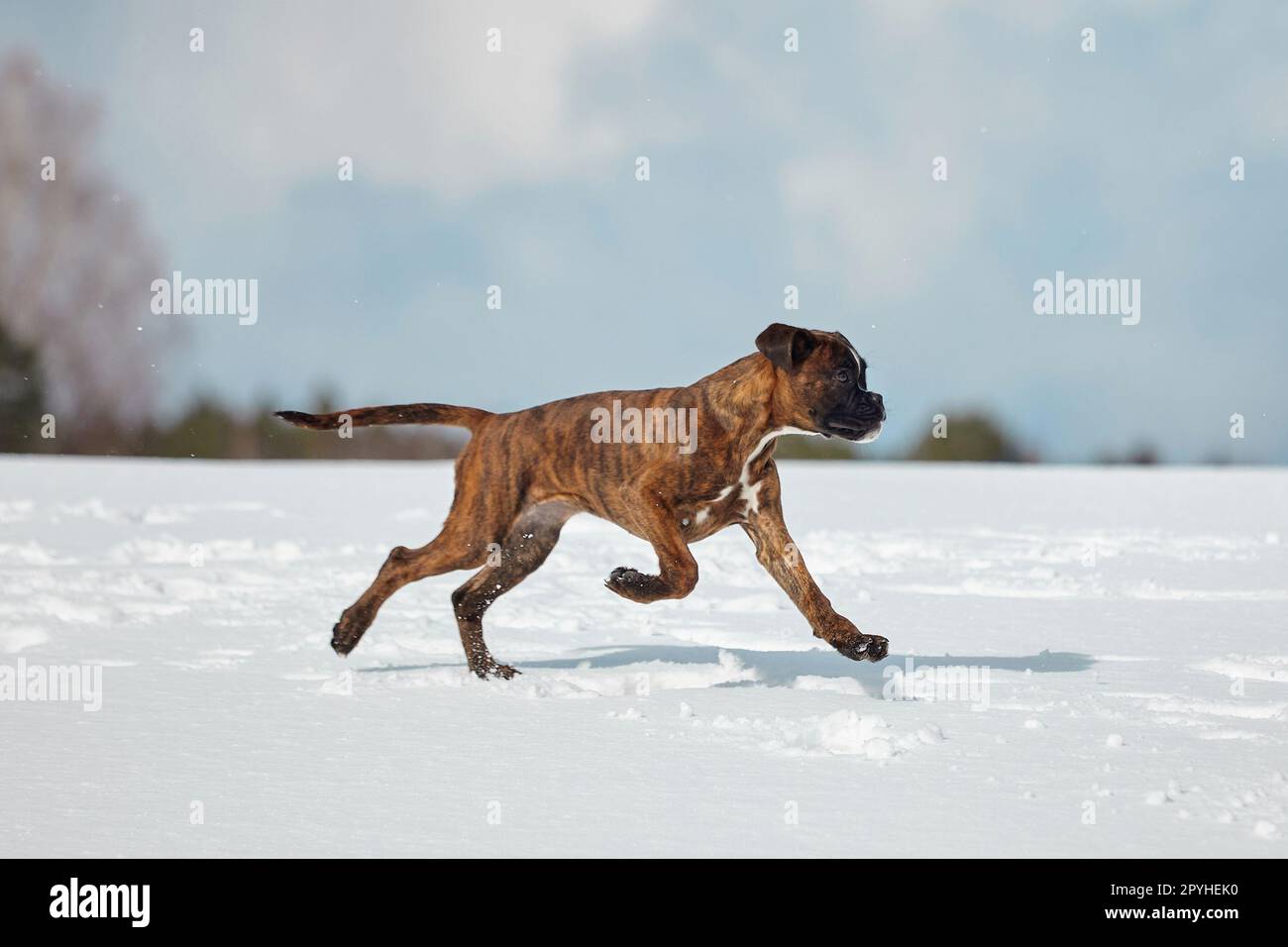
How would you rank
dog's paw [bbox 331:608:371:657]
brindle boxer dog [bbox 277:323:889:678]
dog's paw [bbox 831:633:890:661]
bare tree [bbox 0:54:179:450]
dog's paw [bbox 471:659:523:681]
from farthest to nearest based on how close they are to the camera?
bare tree [bbox 0:54:179:450]
dog's paw [bbox 331:608:371:657]
dog's paw [bbox 471:659:523:681]
brindle boxer dog [bbox 277:323:889:678]
dog's paw [bbox 831:633:890:661]

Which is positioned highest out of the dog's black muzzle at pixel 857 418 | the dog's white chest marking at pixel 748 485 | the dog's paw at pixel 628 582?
the dog's black muzzle at pixel 857 418

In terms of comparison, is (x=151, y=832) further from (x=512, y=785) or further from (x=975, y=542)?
(x=975, y=542)

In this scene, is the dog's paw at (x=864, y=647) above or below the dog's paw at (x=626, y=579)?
below

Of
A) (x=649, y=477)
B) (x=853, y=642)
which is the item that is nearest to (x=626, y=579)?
(x=649, y=477)

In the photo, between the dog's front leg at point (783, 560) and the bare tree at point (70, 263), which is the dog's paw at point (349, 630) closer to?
the dog's front leg at point (783, 560)

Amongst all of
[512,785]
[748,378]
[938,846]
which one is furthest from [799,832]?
[748,378]

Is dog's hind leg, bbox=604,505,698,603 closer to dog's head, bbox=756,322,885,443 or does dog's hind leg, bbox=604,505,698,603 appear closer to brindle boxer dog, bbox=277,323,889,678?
brindle boxer dog, bbox=277,323,889,678

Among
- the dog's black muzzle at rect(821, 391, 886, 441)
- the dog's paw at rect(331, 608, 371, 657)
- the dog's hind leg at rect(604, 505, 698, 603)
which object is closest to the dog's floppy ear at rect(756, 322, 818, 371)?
the dog's black muzzle at rect(821, 391, 886, 441)

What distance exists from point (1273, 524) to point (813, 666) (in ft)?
30.8

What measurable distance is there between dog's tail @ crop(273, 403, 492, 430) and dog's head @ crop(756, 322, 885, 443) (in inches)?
61.4

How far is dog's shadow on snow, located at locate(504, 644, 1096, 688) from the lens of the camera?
6.39 m

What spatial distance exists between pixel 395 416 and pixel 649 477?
4.59 ft

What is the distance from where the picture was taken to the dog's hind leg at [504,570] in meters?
6.52

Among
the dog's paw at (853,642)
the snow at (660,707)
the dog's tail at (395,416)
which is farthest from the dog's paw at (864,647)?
the dog's tail at (395,416)
